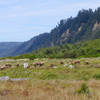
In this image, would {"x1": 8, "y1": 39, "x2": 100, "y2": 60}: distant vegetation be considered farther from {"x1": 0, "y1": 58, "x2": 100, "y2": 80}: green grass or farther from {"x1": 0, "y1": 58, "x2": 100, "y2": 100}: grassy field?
{"x1": 0, "y1": 58, "x2": 100, "y2": 100}: grassy field

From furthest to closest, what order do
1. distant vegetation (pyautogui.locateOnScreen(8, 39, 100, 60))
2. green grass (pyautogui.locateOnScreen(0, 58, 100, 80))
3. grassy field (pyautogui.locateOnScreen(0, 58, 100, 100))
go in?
A: distant vegetation (pyautogui.locateOnScreen(8, 39, 100, 60)), green grass (pyautogui.locateOnScreen(0, 58, 100, 80)), grassy field (pyautogui.locateOnScreen(0, 58, 100, 100))

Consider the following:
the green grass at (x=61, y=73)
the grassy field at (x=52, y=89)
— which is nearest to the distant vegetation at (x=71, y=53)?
the green grass at (x=61, y=73)

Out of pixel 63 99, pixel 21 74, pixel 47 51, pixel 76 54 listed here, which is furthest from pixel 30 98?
pixel 47 51

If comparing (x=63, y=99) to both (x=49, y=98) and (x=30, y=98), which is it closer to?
(x=49, y=98)

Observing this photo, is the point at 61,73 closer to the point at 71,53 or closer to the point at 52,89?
the point at 52,89

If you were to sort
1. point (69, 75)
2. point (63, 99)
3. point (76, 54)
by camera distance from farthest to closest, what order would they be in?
point (76, 54), point (69, 75), point (63, 99)

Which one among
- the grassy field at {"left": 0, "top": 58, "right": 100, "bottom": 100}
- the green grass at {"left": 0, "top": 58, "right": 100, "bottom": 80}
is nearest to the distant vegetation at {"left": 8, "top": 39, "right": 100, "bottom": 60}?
the green grass at {"left": 0, "top": 58, "right": 100, "bottom": 80}

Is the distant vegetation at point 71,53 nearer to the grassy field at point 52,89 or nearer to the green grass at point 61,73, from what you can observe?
the green grass at point 61,73

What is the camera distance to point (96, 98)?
802 centimetres

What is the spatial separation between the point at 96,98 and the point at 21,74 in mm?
18621

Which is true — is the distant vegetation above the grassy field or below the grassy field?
below

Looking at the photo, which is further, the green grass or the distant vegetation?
the distant vegetation

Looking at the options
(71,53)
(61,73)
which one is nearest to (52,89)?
(61,73)

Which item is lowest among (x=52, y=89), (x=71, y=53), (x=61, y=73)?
(x=71, y=53)
